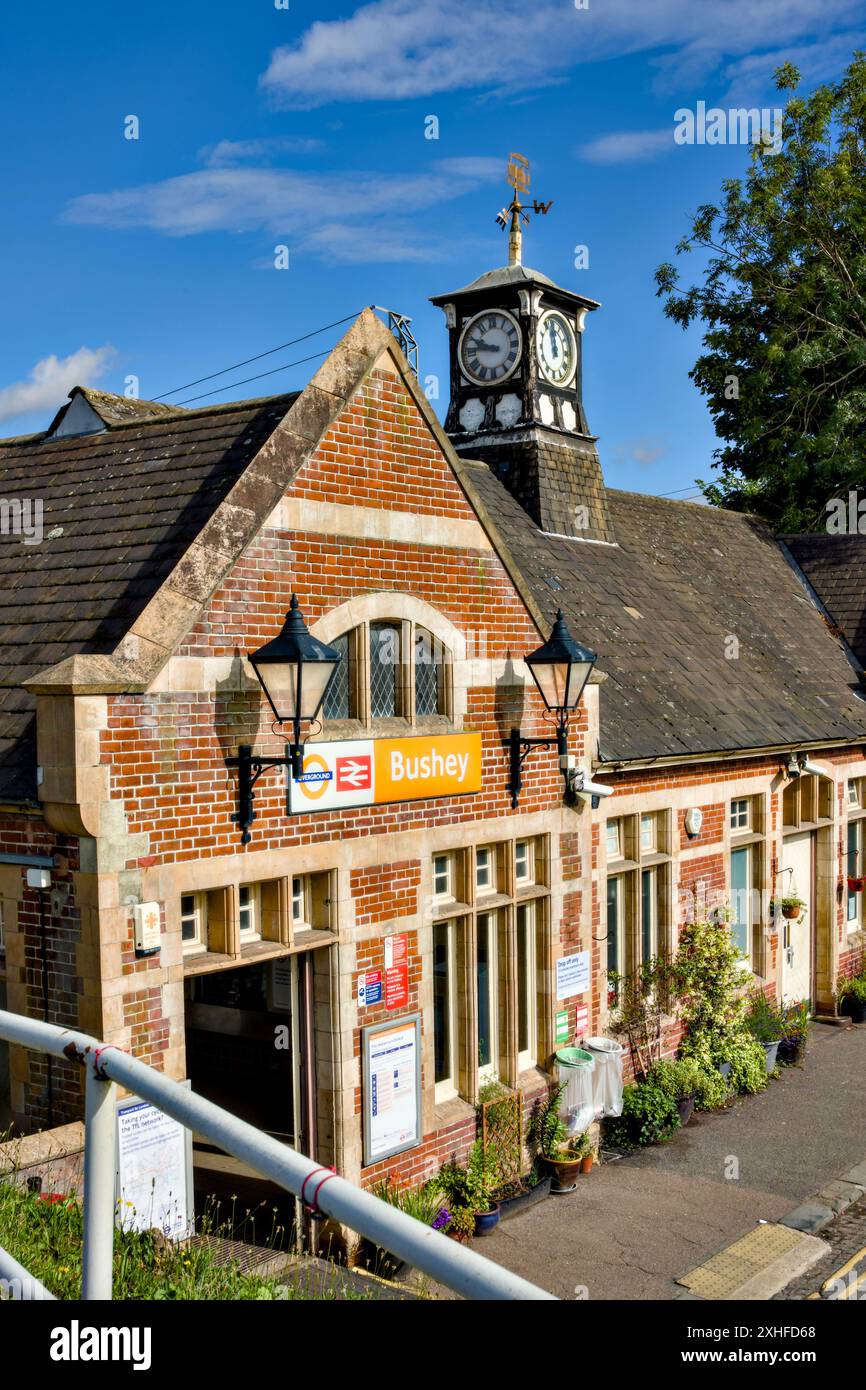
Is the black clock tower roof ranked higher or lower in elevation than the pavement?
higher

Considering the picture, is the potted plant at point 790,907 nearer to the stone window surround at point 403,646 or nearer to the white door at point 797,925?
the white door at point 797,925

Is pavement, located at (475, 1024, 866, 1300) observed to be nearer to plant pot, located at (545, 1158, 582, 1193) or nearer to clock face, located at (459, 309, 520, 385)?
plant pot, located at (545, 1158, 582, 1193)

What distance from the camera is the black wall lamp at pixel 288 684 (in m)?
8.28

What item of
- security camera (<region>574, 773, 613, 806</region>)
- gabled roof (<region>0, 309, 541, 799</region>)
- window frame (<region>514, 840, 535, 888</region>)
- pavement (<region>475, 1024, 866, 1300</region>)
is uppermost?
gabled roof (<region>0, 309, 541, 799</region>)

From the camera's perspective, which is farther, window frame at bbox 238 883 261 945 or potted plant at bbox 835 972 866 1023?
potted plant at bbox 835 972 866 1023

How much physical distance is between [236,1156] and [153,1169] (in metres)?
5.61

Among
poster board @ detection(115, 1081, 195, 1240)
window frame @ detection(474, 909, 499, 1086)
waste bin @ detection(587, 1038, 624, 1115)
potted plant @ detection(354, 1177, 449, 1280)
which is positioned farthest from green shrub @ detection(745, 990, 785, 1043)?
poster board @ detection(115, 1081, 195, 1240)

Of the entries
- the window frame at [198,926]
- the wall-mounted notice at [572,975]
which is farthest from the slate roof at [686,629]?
the window frame at [198,926]

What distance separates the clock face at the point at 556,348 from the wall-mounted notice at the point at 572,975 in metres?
8.57

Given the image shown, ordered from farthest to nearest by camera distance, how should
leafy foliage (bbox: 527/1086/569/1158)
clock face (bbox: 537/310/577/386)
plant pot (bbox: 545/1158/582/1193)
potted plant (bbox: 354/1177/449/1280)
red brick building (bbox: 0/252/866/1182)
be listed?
clock face (bbox: 537/310/577/386), leafy foliage (bbox: 527/1086/569/1158), plant pot (bbox: 545/1158/582/1193), potted plant (bbox: 354/1177/449/1280), red brick building (bbox: 0/252/866/1182)

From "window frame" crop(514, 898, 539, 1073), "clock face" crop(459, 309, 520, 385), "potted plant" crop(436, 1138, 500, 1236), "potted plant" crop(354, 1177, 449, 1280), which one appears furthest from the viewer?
"clock face" crop(459, 309, 520, 385)

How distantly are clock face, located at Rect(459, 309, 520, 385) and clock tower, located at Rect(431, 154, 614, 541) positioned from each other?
1 centimetres

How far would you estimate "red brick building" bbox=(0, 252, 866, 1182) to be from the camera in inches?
314
